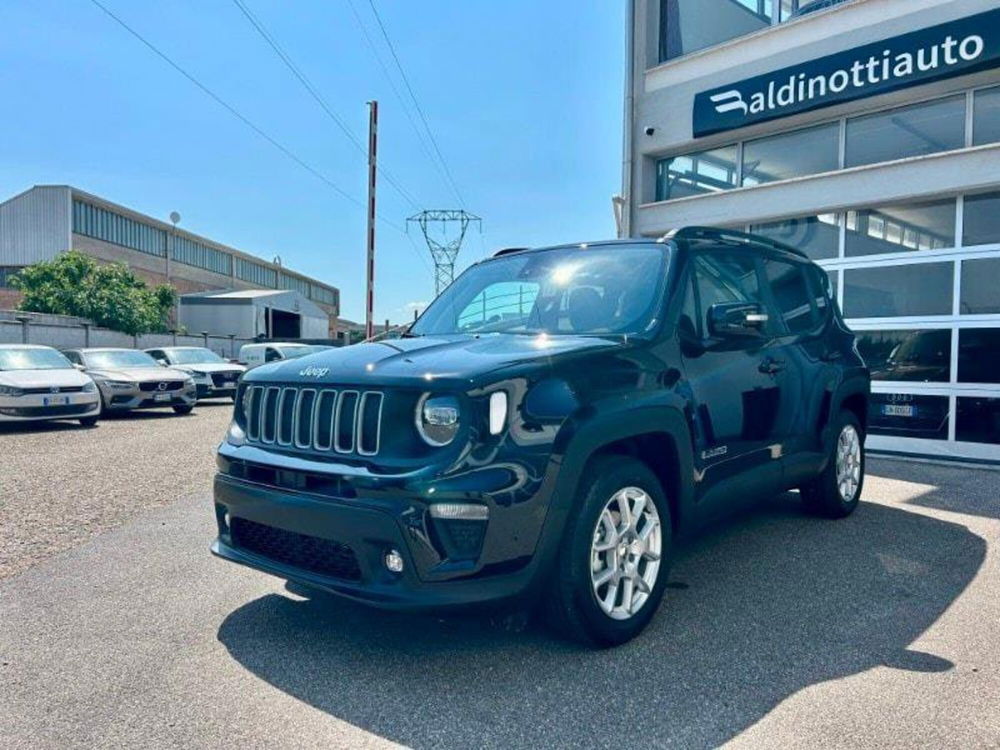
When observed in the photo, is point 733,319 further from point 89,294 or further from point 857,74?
point 89,294

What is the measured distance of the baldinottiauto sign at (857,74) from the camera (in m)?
8.55

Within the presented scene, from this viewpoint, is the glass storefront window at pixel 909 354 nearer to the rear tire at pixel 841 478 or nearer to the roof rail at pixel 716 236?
the rear tire at pixel 841 478

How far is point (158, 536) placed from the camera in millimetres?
5246

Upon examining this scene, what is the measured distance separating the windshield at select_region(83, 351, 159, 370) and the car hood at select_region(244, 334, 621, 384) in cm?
1325

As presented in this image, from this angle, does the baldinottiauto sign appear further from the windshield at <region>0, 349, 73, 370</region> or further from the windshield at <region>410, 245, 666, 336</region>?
the windshield at <region>0, 349, 73, 370</region>

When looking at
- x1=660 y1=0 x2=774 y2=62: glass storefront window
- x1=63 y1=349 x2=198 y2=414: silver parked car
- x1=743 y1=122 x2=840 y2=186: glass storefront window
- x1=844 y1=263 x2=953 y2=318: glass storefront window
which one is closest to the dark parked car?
x1=844 y1=263 x2=953 y2=318: glass storefront window

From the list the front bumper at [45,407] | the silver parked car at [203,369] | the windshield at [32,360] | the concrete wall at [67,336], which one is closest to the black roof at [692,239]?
the front bumper at [45,407]

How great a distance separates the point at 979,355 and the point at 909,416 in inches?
43.4

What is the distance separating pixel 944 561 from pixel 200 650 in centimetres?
432

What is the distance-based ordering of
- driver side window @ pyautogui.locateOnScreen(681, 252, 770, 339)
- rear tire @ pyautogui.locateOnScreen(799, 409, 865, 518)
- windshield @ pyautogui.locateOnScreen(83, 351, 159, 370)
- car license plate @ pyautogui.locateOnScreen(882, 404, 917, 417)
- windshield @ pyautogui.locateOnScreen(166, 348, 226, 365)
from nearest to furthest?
driver side window @ pyautogui.locateOnScreen(681, 252, 770, 339)
rear tire @ pyautogui.locateOnScreen(799, 409, 865, 518)
car license plate @ pyautogui.locateOnScreen(882, 404, 917, 417)
windshield @ pyautogui.locateOnScreen(83, 351, 159, 370)
windshield @ pyautogui.locateOnScreen(166, 348, 226, 365)

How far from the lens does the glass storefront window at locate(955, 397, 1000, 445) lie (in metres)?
8.59

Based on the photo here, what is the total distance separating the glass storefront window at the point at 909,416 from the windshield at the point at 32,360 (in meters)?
13.0

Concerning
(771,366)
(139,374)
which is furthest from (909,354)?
(139,374)

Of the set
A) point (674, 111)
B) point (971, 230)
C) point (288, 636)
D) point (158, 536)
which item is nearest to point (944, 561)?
point (288, 636)
